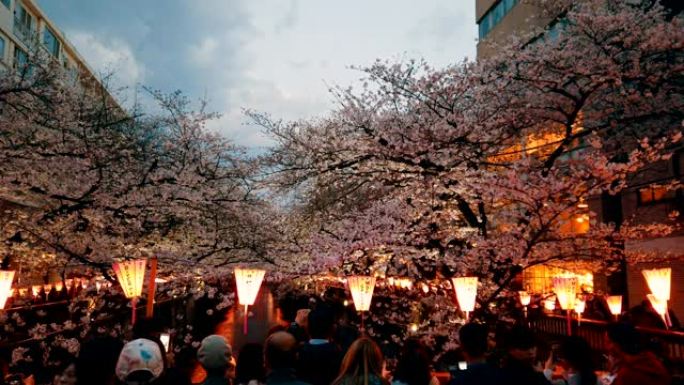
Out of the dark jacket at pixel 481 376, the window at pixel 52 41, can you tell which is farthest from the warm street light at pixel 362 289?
the window at pixel 52 41

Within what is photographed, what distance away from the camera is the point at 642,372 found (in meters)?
3.87

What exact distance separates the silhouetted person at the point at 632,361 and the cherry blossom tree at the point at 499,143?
4.54 metres

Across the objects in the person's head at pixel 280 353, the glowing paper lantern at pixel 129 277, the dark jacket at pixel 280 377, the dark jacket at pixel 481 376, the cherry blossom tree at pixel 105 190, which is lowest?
the dark jacket at pixel 280 377

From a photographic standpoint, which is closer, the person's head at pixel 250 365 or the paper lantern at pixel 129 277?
the person's head at pixel 250 365

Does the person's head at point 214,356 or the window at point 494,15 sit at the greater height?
the window at point 494,15

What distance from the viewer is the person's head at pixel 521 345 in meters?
3.44

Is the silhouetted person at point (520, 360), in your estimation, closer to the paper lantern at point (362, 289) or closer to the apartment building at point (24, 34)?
the paper lantern at point (362, 289)

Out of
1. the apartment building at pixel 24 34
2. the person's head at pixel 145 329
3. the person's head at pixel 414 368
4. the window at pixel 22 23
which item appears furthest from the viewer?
the window at pixel 22 23

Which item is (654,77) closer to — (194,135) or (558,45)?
(558,45)

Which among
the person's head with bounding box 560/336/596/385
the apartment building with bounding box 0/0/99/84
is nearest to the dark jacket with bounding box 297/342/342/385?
the person's head with bounding box 560/336/596/385

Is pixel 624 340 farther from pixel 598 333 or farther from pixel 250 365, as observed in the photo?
pixel 598 333

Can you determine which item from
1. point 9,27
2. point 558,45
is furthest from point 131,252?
point 9,27

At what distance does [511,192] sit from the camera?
8703 mm

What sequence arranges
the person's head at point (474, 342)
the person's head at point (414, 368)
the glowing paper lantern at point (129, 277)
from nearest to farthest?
the person's head at point (474, 342), the person's head at point (414, 368), the glowing paper lantern at point (129, 277)
